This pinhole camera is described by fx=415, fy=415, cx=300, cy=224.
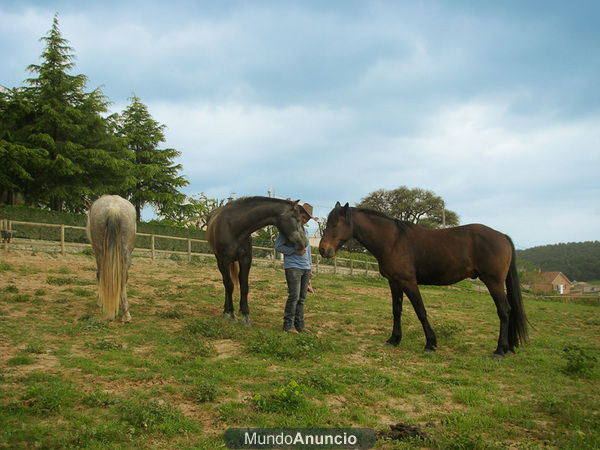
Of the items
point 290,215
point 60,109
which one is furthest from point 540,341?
point 60,109

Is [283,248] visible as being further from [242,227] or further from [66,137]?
[66,137]

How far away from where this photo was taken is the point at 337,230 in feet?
24.3

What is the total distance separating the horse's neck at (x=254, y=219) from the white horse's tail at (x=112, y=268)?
2.11 m

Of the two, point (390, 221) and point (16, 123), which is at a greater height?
point (16, 123)

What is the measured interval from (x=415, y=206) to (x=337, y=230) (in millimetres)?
55377

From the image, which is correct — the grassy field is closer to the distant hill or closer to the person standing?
the person standing

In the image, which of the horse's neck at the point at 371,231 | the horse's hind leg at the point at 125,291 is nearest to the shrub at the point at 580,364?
the horse's neck at the point at 371,231

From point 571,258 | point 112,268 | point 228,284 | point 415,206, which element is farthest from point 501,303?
point 571,258

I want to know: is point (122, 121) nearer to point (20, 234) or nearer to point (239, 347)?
point (20, 234)

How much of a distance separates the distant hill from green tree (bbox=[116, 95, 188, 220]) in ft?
288

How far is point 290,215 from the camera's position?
7527 millimetres

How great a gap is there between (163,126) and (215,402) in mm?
36364

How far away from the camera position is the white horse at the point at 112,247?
7023 mm

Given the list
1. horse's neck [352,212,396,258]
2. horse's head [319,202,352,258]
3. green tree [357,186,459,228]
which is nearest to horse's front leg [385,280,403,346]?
horse's neck [352,212,396,258]
